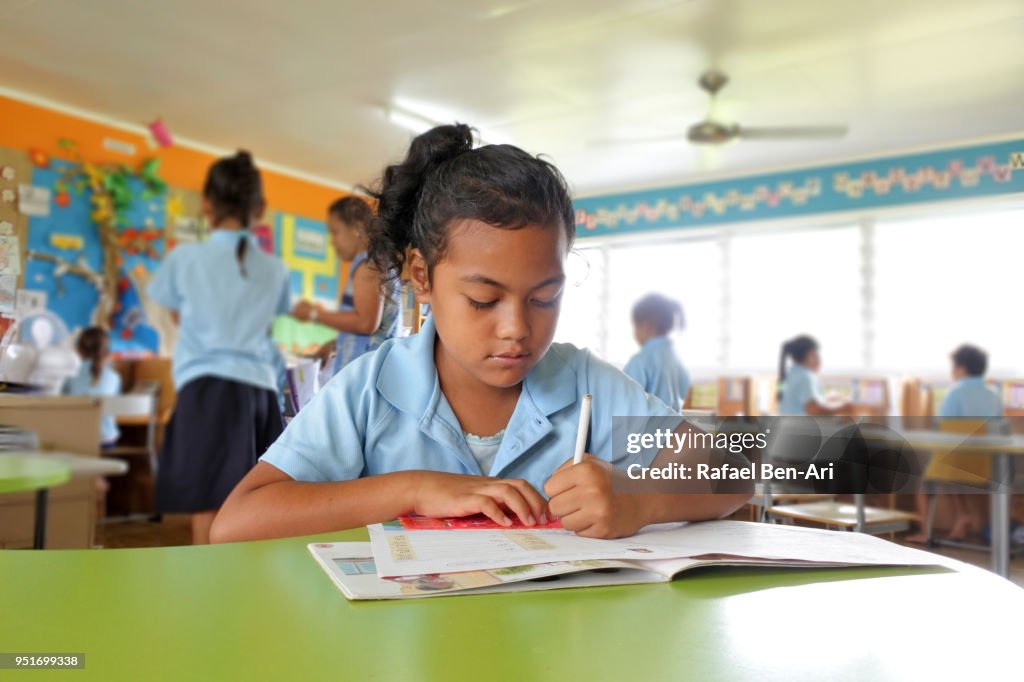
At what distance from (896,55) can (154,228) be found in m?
4.33

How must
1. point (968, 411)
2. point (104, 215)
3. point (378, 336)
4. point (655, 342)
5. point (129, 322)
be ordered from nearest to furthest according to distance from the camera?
1. point (378, 336)
2. point (655, 342)
3. point (968, 411)
4. point (104, 215)
5. point (129, 322)

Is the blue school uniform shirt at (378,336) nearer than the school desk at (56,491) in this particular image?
No

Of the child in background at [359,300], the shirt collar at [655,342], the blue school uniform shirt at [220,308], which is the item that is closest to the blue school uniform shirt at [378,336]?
the child in background at [359,300]

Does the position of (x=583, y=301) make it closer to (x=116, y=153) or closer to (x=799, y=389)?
(x=799, y=389)

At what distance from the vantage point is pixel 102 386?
14.0ft

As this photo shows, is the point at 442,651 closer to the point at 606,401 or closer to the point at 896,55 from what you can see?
the point at 606,401

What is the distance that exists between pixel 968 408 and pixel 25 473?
3.64 m

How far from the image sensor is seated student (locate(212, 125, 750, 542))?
0.79 m

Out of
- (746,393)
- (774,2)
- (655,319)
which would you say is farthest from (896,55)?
(746,393)

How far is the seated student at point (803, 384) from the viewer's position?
16.3 feet

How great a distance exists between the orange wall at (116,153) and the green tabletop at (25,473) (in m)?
3.80

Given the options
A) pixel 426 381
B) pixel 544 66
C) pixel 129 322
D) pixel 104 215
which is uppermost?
pixel 544 66

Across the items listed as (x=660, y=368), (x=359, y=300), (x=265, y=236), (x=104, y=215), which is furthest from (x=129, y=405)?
(x=359, y=300)

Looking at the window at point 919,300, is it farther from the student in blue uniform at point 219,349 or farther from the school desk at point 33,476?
the school desk at point 33,476
